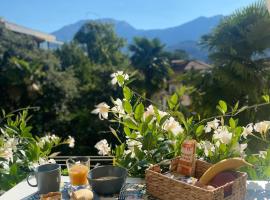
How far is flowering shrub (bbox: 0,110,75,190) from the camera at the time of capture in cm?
154

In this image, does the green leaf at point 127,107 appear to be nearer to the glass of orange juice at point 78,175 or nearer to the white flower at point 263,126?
the glass of orange juice at point 78,175

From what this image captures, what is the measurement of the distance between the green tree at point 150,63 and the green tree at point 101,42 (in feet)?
11.3

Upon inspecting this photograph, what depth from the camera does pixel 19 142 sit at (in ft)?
5.46

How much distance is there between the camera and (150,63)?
50.2 ft

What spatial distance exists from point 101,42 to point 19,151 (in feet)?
74.3

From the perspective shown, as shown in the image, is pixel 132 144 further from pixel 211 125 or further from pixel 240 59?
pixel 240 59

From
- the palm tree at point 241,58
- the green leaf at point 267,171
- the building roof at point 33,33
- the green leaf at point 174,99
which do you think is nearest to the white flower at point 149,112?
the green leaf at point 174,99

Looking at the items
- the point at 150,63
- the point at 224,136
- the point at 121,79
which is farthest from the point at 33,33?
the point at 224,136

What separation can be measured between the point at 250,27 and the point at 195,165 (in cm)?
502

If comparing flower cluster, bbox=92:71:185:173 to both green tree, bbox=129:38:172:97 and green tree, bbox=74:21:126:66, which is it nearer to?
green tree, bbox=129:38:172:97

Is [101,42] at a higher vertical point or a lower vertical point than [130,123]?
higher

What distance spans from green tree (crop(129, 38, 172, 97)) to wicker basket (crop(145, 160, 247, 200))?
13.0m

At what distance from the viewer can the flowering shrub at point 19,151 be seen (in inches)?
60.5

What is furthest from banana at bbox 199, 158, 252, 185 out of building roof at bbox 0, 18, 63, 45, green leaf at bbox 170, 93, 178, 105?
building roof at bbox 0, 18, 63, 45
